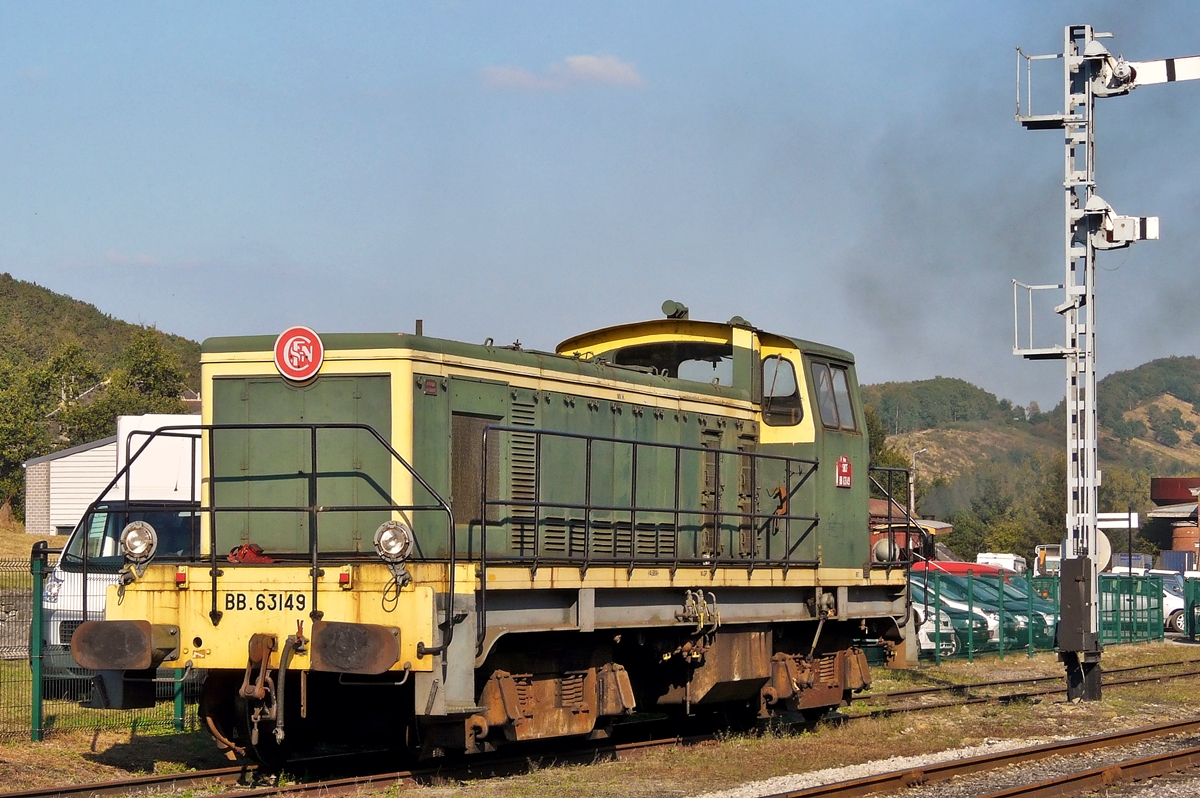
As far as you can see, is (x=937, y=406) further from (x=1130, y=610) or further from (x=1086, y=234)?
(x=1086, y=234)

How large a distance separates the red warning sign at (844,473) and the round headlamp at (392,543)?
5.35 meters

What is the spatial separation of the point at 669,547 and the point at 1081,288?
7393 mm

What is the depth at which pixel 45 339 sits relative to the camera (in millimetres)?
89812

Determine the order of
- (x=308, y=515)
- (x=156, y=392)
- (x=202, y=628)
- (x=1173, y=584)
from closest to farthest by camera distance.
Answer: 1. (x=202, y=628)
2. (x=308, y=515)
3. (x=1173, y=584)
4. (x=156, y=392)

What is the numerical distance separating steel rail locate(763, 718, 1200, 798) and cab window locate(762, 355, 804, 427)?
11.2 feet

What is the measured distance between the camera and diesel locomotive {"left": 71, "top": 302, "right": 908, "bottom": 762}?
27.9 ft

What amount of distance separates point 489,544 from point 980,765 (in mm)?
4159

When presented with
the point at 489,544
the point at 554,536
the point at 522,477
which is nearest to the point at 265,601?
the point at 489,544

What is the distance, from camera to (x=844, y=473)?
12.6 metres

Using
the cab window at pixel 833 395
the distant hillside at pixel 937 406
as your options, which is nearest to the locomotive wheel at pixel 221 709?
the cab window at pixel 833 395

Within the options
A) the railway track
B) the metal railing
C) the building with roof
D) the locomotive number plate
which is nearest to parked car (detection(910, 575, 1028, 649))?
the railway track

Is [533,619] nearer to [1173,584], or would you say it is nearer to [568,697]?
[568,697]

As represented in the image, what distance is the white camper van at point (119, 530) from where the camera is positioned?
961cm

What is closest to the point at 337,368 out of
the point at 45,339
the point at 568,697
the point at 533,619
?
the point at 533,619
